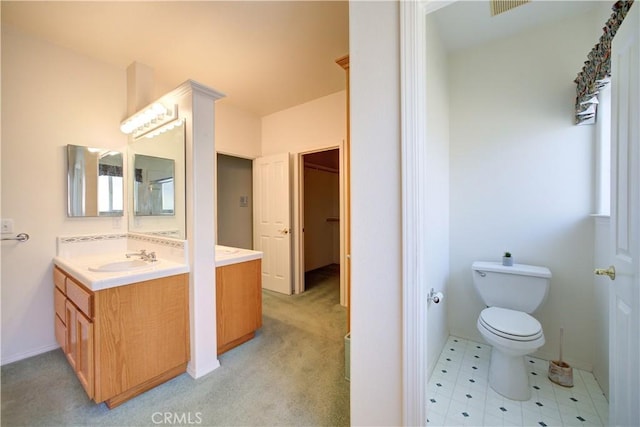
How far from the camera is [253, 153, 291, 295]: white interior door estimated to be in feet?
11.2

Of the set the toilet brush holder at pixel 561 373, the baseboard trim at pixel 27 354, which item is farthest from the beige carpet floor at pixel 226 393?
the toilet brush holder at pixel 561 373

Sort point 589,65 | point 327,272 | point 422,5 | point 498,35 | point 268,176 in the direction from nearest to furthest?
1. point 422,5
2. point 589,65
3. point 498,35
4. point 268,176
5. point 327,272

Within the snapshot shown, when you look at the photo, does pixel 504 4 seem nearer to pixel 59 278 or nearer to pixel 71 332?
pixel 71 332

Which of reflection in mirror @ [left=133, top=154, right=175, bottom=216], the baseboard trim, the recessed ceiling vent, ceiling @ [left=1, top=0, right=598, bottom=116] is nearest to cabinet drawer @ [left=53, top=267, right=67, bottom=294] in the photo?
the baseboard trim

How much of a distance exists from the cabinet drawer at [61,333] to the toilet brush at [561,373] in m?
3.34

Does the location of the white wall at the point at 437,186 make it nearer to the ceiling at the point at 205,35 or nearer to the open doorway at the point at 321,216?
the ceiling at the point at 205,35

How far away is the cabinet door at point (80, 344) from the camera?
1395 millimetres

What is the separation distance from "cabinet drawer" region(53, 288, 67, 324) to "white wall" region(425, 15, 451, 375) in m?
2.61

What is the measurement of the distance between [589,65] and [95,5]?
3131 mm

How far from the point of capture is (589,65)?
1.39 m

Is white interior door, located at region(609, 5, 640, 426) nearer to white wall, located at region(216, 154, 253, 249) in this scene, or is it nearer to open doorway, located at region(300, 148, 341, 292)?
open doorway, located at region(300, 148, 341, 292)

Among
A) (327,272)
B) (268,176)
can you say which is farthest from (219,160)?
(327,272)

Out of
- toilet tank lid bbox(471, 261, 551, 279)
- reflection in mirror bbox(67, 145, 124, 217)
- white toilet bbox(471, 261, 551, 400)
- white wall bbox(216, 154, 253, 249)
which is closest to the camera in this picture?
white toilet bbox(471, 261, 551, 400)

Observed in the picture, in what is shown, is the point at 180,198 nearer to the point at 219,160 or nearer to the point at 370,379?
the point at 370,379
